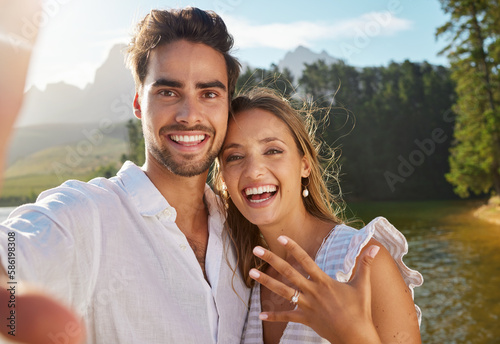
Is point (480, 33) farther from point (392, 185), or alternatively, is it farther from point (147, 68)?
point (147, 68)

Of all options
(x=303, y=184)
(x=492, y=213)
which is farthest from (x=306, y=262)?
(x=492, y=213)

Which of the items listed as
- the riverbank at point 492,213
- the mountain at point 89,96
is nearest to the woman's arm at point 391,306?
the riverbank at point 492,213

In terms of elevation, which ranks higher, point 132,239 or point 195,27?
point 195,27

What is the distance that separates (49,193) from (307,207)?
5.57 feet

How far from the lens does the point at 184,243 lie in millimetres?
2398

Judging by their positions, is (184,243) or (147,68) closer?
(184,243)

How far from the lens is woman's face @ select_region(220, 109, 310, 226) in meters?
2.73

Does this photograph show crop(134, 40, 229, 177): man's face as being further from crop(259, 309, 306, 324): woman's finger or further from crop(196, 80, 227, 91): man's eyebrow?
crop(259, 309, 306, 324): woman's finger

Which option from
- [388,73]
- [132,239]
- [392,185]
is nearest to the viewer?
[132,239]

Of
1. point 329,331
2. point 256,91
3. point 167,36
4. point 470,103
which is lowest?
point 329,331

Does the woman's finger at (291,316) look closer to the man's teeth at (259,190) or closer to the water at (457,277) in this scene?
the man's teeth at (259,190)

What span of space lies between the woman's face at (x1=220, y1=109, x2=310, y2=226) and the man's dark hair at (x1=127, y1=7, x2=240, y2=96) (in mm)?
488

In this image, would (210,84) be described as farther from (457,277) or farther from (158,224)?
(457,277)

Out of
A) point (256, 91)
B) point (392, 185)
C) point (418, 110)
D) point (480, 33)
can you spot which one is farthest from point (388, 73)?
point (256, 91)
